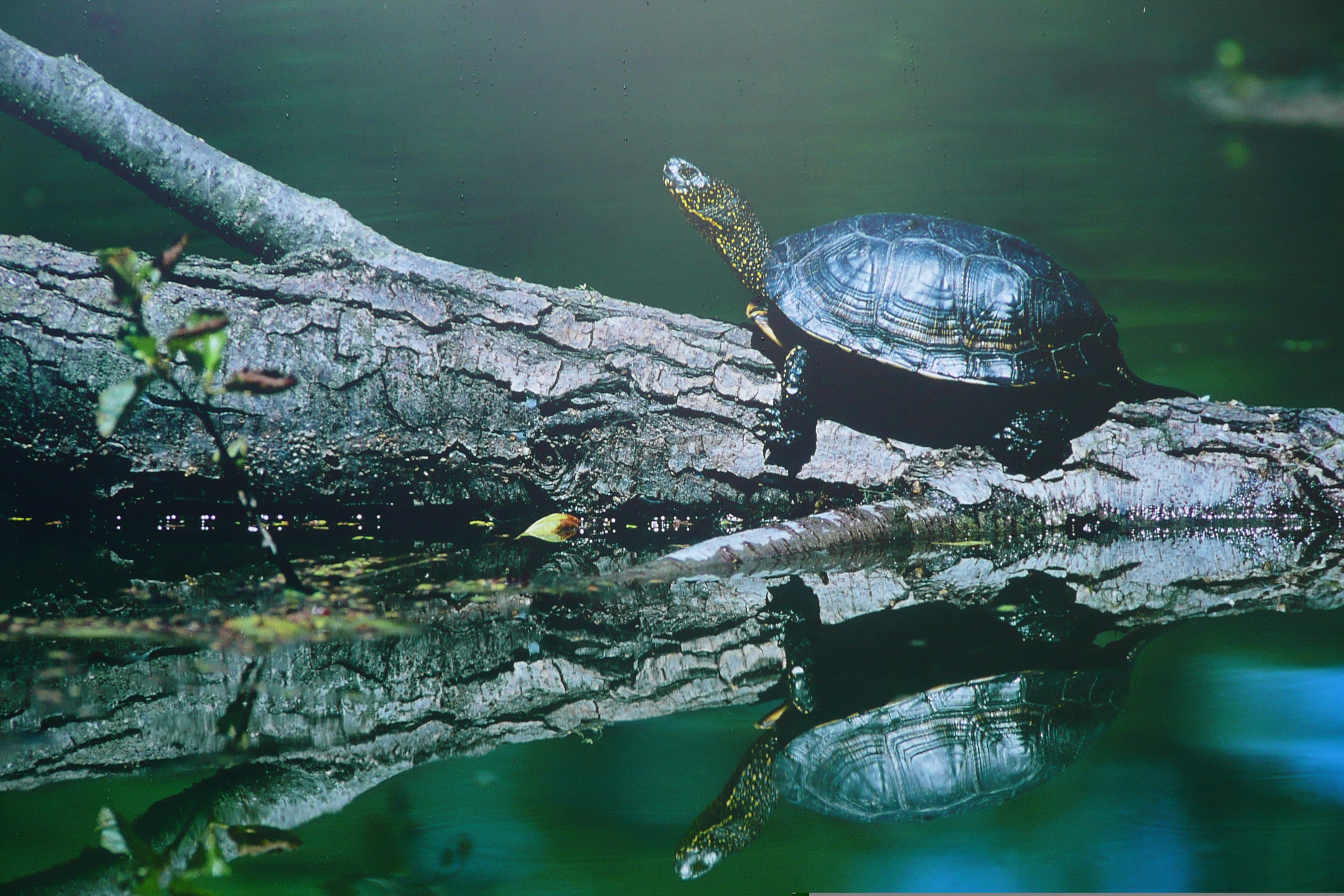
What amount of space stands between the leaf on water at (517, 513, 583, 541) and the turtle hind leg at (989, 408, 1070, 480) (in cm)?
139

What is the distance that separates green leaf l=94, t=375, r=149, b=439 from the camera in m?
1.18

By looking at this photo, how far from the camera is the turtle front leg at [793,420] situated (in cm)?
245

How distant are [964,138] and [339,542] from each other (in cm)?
397

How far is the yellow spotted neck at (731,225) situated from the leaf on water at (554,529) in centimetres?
125

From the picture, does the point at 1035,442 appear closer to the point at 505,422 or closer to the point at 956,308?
the point at 956,308

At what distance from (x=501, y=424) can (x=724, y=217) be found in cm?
132

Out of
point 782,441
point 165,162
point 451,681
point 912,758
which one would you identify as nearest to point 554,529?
point 782,441

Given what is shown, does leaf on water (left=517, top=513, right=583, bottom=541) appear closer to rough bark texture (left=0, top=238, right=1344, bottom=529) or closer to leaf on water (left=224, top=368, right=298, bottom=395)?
rough bark texture (left=0, top=238, right=1344, bottom=529)

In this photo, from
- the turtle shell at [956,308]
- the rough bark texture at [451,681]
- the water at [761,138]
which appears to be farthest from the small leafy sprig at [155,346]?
the water at [761,138]

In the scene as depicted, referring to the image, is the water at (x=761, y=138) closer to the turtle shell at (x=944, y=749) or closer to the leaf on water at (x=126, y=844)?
the turtle shell at (x=944, y=749)

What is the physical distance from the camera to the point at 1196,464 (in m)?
2.41

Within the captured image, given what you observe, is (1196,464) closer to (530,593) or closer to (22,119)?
(530,593)

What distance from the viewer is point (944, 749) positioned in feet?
3.01

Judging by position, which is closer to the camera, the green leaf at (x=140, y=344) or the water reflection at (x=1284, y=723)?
the water reflection at (x=1284, y=723)
